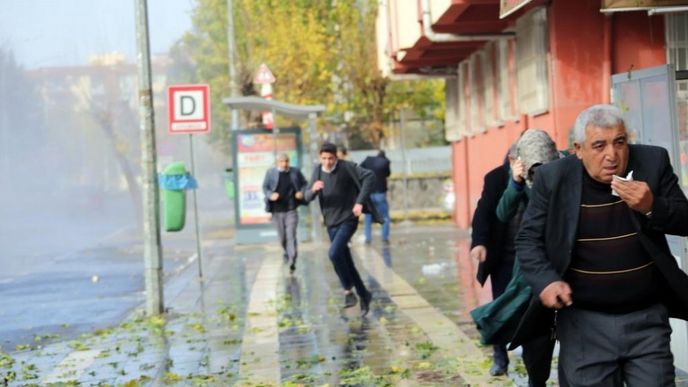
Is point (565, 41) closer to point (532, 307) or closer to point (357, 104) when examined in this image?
point (532, 307)

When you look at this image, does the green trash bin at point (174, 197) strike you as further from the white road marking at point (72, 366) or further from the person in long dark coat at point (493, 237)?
the person in long dark coat at point (493, 237)

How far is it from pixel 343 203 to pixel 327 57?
94.9 ft

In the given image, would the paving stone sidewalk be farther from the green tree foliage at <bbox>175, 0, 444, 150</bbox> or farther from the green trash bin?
the green tree foliage at <bbox>175, 0, 444, 150</bbox>

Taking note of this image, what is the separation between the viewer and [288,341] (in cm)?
1141

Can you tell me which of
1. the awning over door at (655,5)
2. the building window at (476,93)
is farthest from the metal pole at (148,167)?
Result: the building window at (476,93)

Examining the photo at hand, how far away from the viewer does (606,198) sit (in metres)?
5.52

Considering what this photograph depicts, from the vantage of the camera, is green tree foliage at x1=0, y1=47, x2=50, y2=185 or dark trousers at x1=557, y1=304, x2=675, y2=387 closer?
dark trousers at x1=557, y1=304, x2=675, y2=387

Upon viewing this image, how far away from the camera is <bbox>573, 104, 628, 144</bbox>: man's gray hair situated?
215 inches

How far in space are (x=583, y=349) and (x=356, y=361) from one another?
4545mm

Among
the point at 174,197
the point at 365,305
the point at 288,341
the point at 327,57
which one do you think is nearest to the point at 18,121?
the point at 327,57

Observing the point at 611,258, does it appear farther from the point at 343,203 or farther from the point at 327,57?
the point at 327,57

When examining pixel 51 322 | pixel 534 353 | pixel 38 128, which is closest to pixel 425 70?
pixel 51 322

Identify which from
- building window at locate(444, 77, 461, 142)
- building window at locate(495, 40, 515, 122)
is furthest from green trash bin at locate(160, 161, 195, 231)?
building window at locate(444, 77, 461, 142)

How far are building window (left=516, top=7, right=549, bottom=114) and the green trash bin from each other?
4.57m
